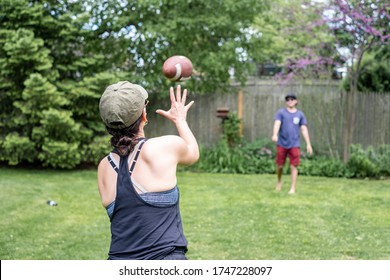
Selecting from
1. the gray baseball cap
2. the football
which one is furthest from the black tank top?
the football

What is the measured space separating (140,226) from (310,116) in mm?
11006

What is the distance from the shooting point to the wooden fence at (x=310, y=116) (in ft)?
41.1

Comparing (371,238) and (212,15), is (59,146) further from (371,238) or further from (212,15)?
(371,238)

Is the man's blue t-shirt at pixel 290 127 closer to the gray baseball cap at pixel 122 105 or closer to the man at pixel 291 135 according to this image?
the man at pixel 291 135

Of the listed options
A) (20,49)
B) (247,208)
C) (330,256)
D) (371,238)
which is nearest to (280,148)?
(247,208)

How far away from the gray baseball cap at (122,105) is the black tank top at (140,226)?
159 millimetres

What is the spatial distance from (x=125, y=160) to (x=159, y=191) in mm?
223

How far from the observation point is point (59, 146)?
1093cm

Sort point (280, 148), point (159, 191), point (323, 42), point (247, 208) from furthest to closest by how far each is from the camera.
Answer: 1. point (323, 42)
2. point (280, 148)
3. point (247, 208)
4. point (159, 191)

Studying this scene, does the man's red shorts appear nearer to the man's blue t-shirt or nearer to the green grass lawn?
the man's blue t-shirt

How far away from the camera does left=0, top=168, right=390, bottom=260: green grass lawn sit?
→ 18.0 feet

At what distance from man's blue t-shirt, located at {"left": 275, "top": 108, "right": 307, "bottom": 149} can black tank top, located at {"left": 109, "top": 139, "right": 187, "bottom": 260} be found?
6.59m

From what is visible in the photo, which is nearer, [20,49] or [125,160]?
[125,160]

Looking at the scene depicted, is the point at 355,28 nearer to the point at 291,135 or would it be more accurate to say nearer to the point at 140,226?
the point at 291,135
